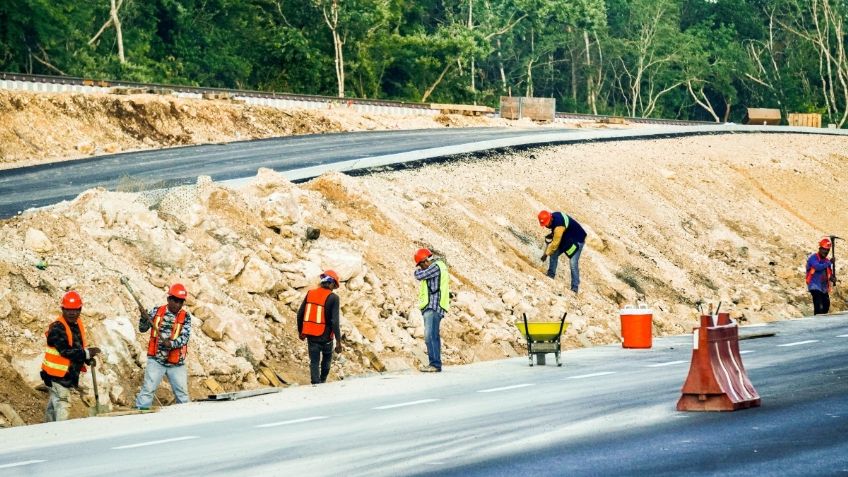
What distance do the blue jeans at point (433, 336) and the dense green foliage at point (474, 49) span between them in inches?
1681

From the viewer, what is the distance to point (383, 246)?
25.0m

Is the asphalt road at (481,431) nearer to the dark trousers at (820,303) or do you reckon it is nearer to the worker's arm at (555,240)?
the worker's arm at (555,240)

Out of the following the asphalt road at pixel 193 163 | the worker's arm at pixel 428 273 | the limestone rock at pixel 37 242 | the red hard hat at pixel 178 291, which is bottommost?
the worker's arm at pixel 428 273

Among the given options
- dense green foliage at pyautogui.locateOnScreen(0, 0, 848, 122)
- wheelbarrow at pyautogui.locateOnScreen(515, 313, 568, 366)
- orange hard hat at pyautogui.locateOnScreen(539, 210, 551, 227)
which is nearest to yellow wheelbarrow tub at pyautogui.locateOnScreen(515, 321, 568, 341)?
wheelbarrow at pyautogui.locateOnScreen(515, 313, 568, 366)

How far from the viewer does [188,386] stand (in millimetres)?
18719

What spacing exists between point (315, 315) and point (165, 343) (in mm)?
2509

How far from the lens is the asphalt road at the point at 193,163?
29016mm

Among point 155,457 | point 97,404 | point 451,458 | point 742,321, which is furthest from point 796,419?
point 742,321

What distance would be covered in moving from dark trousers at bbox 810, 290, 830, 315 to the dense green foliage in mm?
39044

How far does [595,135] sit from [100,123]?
572 inches

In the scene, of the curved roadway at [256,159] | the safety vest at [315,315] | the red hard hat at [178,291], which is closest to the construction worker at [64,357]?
the red hard hat at [178,291]

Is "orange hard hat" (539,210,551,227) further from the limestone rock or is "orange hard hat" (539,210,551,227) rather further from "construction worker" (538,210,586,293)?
the limestone rock

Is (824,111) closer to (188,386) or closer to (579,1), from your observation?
(579,1)

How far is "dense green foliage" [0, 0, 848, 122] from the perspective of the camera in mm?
69875
